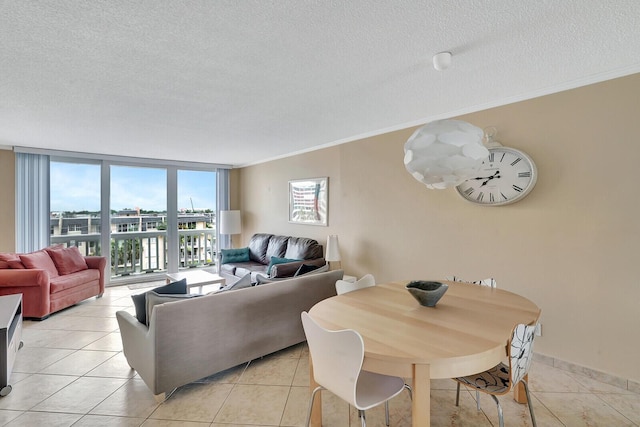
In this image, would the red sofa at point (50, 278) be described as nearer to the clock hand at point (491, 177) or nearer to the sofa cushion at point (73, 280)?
the sofa cushion at point (73, 280)

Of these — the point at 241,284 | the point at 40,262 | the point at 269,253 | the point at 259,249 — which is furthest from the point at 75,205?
the point at 241,284

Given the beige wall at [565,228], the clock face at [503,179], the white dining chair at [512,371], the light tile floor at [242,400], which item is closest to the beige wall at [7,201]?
the light tile floor at [242,400]

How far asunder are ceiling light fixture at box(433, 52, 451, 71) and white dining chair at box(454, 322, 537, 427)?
1600 mm

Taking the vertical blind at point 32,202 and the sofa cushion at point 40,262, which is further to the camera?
the vertical blind at point 32,202

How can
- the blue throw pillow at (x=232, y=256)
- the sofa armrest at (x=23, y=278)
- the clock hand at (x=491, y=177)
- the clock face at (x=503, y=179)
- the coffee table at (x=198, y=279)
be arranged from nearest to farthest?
the clock face at (x=503, y=179), the clock hand at (x=491, y=177), the sofa armrest at (x=23, y=278), the coffee table at (x=198, y=279), the blue throw pillow at (x=232, y=256)

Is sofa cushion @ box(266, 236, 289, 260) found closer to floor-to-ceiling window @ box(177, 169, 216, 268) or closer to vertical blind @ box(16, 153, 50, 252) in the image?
floor-to-ceiling window @ box(177, 169, 216, 268)

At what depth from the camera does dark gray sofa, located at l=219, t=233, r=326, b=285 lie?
4.40 meters

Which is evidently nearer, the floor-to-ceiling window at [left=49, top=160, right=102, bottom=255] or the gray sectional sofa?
the gray sectional sofa

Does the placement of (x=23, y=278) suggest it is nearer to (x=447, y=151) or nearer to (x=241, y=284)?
(x=241, y=284)

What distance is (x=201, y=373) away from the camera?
225cm

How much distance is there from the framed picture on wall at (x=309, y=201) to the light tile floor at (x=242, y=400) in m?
2.32

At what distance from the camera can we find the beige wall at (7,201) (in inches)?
175

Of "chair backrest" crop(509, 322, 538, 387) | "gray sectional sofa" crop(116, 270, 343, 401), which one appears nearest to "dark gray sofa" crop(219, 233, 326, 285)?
"gray sectional sofa" crop(116, 270, 343, 401)

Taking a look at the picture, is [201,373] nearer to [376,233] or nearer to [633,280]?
[376,233]
